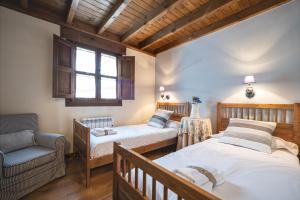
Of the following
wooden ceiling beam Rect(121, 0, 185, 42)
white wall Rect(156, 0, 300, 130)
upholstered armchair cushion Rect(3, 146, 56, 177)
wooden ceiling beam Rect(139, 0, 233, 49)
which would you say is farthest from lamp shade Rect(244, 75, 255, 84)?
upholstered armchair cushion Rect(3, 146, 56, 177)

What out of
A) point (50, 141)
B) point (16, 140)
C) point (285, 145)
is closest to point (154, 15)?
point (50, 141)

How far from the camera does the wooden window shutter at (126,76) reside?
3559 mm

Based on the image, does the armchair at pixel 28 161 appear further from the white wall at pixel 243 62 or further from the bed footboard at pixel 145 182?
the white wall at pixel 243 62

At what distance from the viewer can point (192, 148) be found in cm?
184

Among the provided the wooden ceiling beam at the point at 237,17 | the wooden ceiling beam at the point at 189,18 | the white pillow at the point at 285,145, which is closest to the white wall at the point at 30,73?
the wooden ceiling beam at the point at 189,18

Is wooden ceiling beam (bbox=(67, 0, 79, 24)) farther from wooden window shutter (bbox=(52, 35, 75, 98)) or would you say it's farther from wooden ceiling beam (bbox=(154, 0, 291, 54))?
wooden ceiling beam (bbox=(154, 0, 291, 54))

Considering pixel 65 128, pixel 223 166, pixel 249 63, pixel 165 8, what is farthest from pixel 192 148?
pixel 65 128

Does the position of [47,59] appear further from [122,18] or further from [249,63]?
[249,63]

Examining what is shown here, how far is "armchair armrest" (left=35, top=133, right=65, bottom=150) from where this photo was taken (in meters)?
2.06

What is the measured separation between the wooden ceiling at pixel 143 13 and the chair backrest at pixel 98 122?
185 cm

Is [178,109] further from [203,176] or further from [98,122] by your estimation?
[203,176]

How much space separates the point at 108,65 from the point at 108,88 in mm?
560

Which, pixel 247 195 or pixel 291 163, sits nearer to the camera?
pixel 247 195

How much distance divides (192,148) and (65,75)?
2.56 meters
